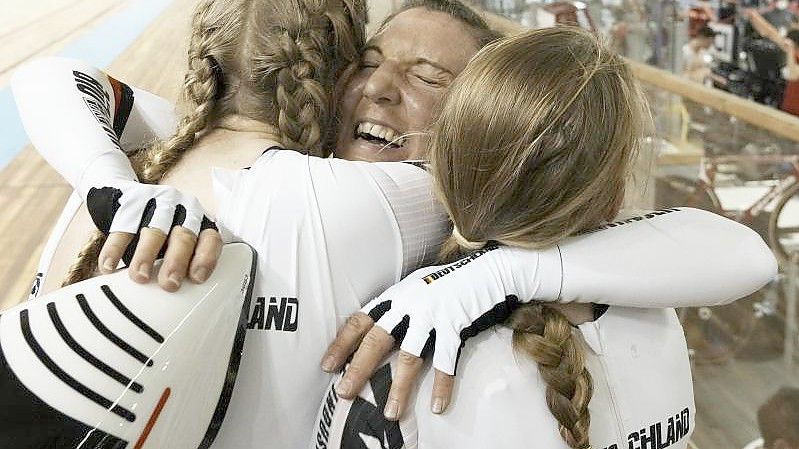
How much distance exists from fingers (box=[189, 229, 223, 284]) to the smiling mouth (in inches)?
18.5

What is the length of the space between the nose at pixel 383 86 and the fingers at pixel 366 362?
1.64ft

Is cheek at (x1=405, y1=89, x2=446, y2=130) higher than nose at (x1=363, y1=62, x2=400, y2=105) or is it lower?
lower

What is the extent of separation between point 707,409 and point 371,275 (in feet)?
5.88

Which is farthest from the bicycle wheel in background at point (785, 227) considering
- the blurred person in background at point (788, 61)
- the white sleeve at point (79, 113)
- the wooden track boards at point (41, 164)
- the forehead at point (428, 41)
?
the white sleeve at point (79, 113)

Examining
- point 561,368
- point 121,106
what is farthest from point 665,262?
point 121,106

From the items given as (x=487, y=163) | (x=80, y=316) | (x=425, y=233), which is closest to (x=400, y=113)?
(x=425, y=233)

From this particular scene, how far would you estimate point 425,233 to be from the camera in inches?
36.8

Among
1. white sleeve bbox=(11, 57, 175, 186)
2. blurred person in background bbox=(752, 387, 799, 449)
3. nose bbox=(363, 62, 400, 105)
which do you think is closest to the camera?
white sleeve bbox=(11, 57, 175, 186)

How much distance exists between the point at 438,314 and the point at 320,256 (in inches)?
5.8

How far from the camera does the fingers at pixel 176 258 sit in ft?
2.53

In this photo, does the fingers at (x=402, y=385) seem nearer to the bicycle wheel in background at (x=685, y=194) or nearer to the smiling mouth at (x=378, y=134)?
the smiling mouth at (x=378, y=134)

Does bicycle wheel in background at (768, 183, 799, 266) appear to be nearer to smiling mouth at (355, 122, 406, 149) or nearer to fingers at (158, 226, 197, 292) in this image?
smiling mouth at (355, 122, 406, 149)

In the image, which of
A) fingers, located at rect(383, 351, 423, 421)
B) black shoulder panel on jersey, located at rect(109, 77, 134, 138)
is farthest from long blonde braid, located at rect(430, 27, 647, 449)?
black shoulder panel on jersey, located at rect(109, 77, 134, 138)

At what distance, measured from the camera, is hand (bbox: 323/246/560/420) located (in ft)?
2.60
